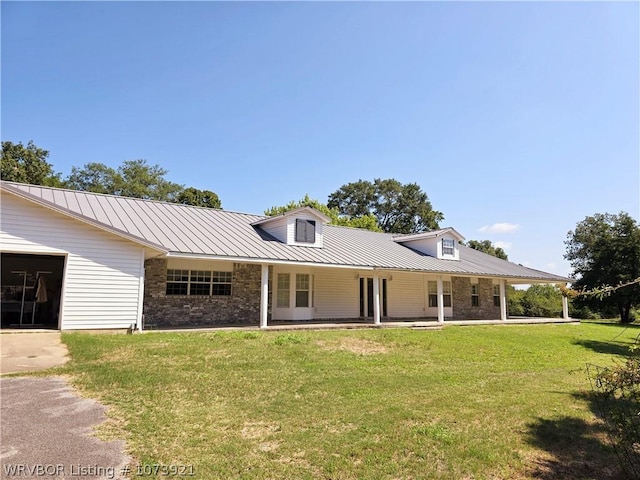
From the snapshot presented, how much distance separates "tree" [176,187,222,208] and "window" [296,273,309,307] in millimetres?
28968

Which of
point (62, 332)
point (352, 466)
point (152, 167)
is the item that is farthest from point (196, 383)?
point (152, 167)

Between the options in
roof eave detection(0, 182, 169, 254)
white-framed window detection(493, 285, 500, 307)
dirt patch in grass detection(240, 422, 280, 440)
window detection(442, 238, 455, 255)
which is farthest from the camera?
white-framed window detection(493, 285, 500, 307)


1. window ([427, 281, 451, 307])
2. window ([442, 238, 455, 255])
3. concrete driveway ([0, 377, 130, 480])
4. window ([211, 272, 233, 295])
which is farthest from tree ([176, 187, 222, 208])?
concrete driveway ([0, 377, 130, 480])

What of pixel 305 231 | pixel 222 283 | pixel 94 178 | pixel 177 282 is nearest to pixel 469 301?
pixel 305 231

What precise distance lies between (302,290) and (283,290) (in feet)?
2.73

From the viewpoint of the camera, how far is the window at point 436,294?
71.8 ft

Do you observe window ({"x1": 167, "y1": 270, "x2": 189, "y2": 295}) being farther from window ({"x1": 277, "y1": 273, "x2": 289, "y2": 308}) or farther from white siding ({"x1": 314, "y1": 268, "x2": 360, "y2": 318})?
white siding ({"x1": 314, "y1": 268, "x2": 360, "y2": 318})

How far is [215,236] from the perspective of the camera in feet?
52.2

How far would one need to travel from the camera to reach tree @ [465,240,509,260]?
198 ft

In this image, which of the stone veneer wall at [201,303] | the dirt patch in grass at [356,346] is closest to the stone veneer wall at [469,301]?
the stone veneer wall at [201,303]

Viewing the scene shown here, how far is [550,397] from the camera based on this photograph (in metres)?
6.93

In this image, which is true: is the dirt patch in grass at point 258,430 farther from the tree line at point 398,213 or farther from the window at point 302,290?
the tree line at point 398,213

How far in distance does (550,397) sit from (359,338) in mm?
6150

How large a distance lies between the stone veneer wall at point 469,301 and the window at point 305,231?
900 cm
